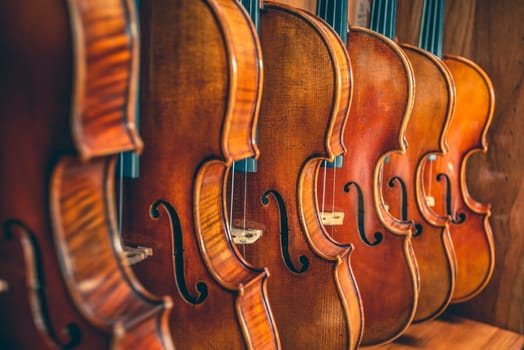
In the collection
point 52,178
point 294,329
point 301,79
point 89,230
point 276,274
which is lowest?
point 294,329

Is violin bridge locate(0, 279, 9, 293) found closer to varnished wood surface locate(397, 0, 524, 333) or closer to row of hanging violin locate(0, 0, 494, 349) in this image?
row of hanging violin locate(0, 0, 494, 349)

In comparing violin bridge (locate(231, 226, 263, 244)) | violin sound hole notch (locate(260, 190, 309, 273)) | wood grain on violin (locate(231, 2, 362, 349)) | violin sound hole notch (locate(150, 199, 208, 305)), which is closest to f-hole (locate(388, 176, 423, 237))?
wood grain on violin (locate(231, 2, 362, 349))

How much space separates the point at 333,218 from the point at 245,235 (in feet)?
1.80

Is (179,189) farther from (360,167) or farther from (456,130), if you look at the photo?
(456,130)

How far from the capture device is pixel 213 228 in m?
1.49

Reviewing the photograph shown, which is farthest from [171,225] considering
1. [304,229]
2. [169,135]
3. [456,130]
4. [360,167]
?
[456,130]

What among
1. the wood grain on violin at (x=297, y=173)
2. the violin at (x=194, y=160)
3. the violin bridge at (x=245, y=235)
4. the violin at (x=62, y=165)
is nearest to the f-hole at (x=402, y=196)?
the wood grain on violin at (x=297, y=173)

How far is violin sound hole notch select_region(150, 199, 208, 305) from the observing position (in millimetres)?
1457

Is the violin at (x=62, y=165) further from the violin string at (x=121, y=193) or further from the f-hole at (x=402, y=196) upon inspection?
the f-hole at (x=402, y=196)

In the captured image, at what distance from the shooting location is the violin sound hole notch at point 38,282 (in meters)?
0.99

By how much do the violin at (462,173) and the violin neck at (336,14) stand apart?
1008 mm

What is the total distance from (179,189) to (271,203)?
526 millimetres

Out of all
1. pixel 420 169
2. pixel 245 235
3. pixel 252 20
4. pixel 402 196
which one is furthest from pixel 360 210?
pixel 252 20

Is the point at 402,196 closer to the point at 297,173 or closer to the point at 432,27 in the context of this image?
the point at 297,173
